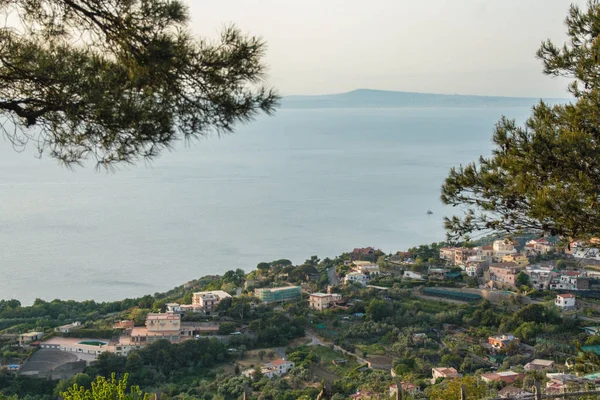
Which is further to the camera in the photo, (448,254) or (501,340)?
(448,254)

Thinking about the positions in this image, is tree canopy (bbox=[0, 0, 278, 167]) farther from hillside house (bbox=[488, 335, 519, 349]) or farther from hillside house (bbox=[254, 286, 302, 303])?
hillside house (bbox=[254, 286, 302, 303])

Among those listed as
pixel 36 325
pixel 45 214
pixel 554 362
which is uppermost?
pixel 45 214

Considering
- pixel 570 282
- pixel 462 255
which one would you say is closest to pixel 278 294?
pixel 462 255

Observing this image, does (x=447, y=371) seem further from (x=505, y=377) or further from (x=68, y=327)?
(x=68, y=327)

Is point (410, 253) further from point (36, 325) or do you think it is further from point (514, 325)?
point (36, 325)

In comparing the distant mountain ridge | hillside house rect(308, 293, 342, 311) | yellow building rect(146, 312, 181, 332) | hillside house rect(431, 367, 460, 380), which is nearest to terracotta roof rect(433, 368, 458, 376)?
hillside house rect(431, 367, 460, 380)

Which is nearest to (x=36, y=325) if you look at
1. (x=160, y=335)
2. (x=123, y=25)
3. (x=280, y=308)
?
(x=160, y=335)

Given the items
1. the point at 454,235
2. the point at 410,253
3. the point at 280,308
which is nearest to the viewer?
the point at 454,235
